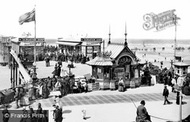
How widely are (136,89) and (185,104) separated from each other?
410 cm

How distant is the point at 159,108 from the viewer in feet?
46.1

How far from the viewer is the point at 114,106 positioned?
46.6ft

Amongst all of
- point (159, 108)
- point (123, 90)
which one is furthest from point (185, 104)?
point (123, 90)

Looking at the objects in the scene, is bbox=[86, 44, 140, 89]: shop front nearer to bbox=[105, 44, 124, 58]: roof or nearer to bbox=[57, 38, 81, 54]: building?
bbox=[105, 44, 124, 58]: roof

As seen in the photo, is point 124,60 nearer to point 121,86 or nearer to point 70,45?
point 121,86

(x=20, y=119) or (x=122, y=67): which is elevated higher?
(x=122, y=67)

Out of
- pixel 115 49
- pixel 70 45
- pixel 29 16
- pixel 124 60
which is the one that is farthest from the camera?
pixel 70 45

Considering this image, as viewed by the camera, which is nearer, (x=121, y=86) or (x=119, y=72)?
(x=121, y=86)

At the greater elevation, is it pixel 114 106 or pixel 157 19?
pixel 157 19

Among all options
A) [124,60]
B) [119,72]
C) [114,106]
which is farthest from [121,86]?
[114,106]

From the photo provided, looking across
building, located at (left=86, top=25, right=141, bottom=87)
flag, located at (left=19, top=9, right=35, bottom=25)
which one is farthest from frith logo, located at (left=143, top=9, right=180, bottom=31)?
flag, located at (left=19, top=9, right=35, bottom=25)

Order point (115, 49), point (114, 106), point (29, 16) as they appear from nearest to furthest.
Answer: point (114, 106) < point (29, 16) < point (115, 49)

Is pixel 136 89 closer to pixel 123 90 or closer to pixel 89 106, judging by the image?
pixel 123 90

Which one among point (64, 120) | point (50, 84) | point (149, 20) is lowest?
point (64, 120)
